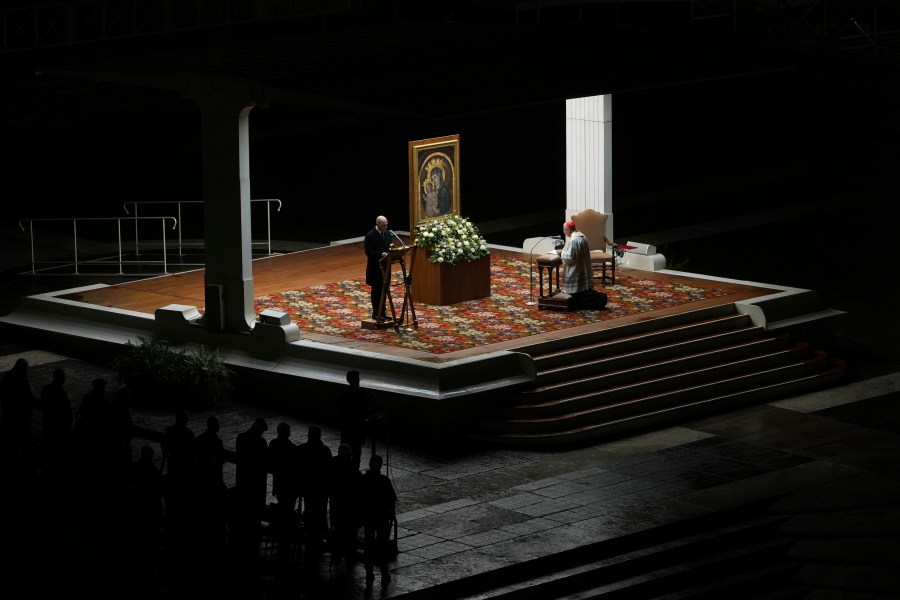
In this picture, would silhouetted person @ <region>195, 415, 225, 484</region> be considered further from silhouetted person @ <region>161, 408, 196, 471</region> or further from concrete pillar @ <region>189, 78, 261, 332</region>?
concrete pillar @ <region>189, 78, 261, 332</region>

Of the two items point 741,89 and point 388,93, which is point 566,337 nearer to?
point 388,93

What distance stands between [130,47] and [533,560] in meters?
12.8

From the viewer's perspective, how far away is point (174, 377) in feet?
68.3

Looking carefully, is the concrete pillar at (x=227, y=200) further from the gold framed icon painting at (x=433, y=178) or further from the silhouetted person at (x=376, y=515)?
the silhouetted person at (x=376, y=515)

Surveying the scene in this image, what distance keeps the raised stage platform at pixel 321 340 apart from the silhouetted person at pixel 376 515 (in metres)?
3.91

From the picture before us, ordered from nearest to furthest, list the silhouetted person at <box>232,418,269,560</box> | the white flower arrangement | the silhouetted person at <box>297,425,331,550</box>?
the silhouetted person at <box>232,418,269,560</box>
the silhouetted person at <box>297,425,331,550</box>
the white flower arrangement

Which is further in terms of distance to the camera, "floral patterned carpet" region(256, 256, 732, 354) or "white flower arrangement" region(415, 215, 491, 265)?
"white flower arrangement" region(415, 215, 491, 265)

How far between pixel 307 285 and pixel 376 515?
365 inches

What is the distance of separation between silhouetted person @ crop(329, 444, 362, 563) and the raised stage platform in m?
3.76

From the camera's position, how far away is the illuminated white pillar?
84.4 feet

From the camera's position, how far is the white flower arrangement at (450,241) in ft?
75.4

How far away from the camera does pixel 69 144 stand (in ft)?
113

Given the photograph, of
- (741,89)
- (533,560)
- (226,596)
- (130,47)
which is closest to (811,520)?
(533,560)

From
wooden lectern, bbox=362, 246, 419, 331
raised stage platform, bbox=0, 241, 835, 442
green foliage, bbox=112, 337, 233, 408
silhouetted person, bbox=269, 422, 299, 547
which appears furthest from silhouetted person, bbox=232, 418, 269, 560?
wooden lectern, bbox=362, 246, 419, 331
